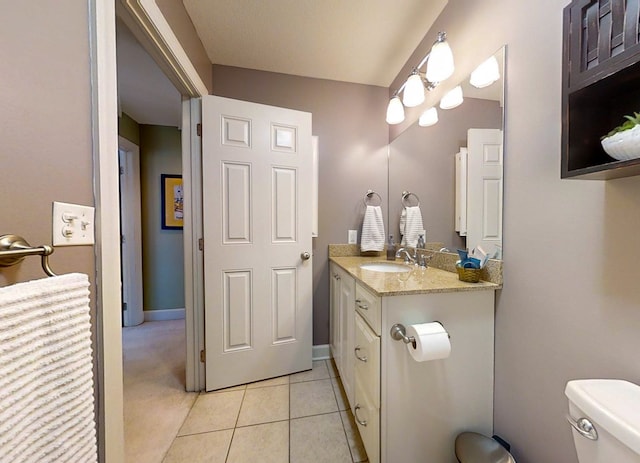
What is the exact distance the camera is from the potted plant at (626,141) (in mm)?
554

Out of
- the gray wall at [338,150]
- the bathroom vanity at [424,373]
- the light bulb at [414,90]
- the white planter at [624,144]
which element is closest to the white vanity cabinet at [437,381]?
the bathroom vanity at [424,373]

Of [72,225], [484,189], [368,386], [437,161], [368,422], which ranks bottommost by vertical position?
[368,422]

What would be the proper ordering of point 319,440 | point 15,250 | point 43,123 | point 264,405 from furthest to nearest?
point 264,405 < point 319,440 < point 43,123 < point 15,250

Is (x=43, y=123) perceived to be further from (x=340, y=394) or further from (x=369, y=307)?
(x=340, y=394)

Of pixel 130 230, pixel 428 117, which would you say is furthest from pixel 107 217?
pixel 130 230

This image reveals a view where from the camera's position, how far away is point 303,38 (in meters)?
1.62

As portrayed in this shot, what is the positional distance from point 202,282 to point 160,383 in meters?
0.83

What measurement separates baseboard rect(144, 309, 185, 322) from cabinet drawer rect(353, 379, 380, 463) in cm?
254

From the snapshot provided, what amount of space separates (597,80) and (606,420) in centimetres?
81

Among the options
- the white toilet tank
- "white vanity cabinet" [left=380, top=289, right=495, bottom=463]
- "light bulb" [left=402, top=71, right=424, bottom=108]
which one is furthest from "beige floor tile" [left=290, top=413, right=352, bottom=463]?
"light bulb" [left=402, top=71, right=424, bottom=108]

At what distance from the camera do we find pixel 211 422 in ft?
4.46

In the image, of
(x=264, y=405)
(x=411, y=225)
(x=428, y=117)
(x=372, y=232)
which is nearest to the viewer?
(x=264, y=405)

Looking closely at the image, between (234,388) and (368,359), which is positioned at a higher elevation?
(368,359)

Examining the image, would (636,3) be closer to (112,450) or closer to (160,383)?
(112,450)
